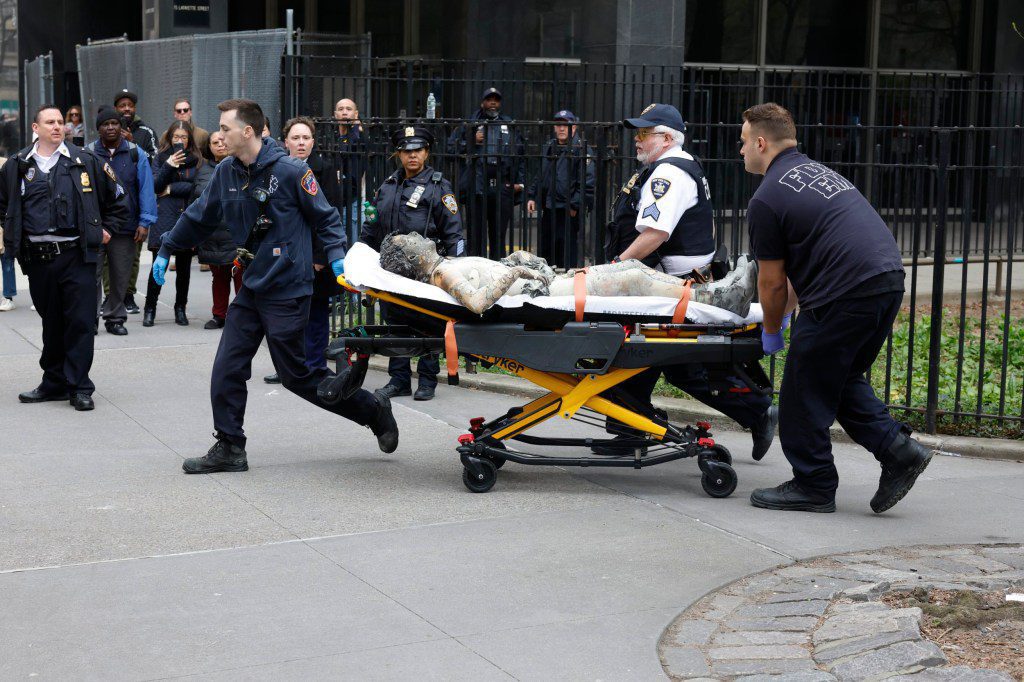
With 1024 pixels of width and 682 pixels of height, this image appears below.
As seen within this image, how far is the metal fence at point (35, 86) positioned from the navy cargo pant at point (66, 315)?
42.9 ft

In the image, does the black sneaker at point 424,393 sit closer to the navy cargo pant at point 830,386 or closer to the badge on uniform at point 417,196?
the badge on uniform at point 417,196

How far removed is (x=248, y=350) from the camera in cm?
688

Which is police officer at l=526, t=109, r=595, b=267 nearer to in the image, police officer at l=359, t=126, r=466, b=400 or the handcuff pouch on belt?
police officer at l=359, t=126, r=466, b=400

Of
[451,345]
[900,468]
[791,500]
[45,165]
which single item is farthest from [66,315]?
→ [900,468]

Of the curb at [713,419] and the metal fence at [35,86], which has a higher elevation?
the metal fence at [35,86]

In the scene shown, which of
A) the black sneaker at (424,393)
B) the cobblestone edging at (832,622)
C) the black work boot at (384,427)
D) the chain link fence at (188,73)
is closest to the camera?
the cobblestone edging at (832,622)

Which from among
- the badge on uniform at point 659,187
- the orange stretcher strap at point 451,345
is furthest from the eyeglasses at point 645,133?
the orange stretcher strap at point 451,345

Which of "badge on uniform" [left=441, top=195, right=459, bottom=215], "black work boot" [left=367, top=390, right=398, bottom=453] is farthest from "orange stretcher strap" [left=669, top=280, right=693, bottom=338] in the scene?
"badge on uniform" [left=441, top=195, right=459, bottom=215]

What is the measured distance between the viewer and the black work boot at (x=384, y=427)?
7.07 meters

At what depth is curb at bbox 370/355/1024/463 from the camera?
7.34m

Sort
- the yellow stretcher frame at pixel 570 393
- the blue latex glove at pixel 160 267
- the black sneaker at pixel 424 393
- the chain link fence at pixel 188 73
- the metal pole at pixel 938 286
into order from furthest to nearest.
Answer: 1. the chain link fence at pixel 188 73
2. the black sneaker at pixel 424 393
3. the metal pole at pixel 938 286
4. the blue latex glove at pixel 160 267
5. the yellow stretcher frame at pixel 570 393

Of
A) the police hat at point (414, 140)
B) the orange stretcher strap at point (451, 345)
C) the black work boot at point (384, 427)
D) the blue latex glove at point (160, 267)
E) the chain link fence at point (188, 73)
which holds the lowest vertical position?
the black work boot at point (384, 427)

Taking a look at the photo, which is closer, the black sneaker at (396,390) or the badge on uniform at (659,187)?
the badge on uniform at (659,187)

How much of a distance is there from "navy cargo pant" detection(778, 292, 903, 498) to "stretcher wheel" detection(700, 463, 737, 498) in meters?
0.33
